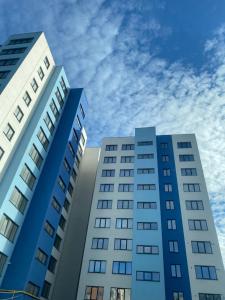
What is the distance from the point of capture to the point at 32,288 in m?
32.8

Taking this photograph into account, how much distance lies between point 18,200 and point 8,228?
405cm

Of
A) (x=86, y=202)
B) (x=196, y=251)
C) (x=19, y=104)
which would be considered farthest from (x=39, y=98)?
(x=196, y=251)

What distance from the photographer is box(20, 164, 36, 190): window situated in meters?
36.7

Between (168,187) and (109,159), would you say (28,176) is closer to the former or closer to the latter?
(109,159)

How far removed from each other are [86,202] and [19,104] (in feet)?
77.8

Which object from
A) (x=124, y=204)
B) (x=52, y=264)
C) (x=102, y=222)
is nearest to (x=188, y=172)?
(x=124, y=204)

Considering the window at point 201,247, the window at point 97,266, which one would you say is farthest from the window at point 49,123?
the window at point 201,247

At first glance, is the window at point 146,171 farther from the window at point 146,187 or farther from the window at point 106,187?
the window at point 106,187

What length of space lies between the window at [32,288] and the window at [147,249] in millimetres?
15642

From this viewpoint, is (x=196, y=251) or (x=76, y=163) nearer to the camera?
(x=196, y=251)

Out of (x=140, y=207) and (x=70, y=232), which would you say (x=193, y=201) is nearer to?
(x=140, y=207)

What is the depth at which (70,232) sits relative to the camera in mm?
47125

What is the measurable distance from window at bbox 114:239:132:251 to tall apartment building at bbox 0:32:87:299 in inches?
384

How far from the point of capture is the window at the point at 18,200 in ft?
111
